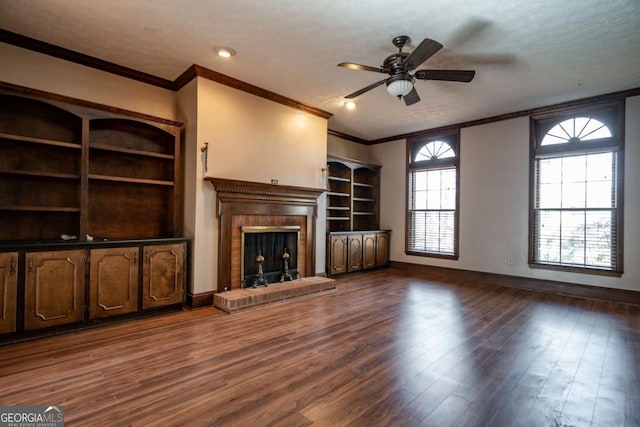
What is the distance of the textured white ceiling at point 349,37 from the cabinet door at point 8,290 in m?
2.20

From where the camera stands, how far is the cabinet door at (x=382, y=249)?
259 inches

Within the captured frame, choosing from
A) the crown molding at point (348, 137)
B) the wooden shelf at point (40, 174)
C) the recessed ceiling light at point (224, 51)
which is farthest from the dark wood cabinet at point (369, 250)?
the wooden shelf at point (40, 174)

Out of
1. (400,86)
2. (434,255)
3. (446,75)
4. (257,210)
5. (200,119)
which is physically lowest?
(434,255)

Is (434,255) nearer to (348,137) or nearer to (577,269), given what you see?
(577,269)

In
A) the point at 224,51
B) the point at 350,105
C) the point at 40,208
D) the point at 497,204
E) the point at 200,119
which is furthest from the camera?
the point at 497,204

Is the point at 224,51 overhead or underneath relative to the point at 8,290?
overhead

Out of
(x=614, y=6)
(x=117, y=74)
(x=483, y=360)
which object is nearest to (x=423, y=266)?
(x=483, y=360)

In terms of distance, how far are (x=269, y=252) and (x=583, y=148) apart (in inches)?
194

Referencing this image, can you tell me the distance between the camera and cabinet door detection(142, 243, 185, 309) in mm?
3408

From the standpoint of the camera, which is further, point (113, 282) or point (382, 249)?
point (382, 249)

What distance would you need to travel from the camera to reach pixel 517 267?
A: 5184 mm

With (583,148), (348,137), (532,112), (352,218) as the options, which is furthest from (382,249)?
(583,148)

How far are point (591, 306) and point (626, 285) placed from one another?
0.72 metres

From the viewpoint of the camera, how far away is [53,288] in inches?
113
